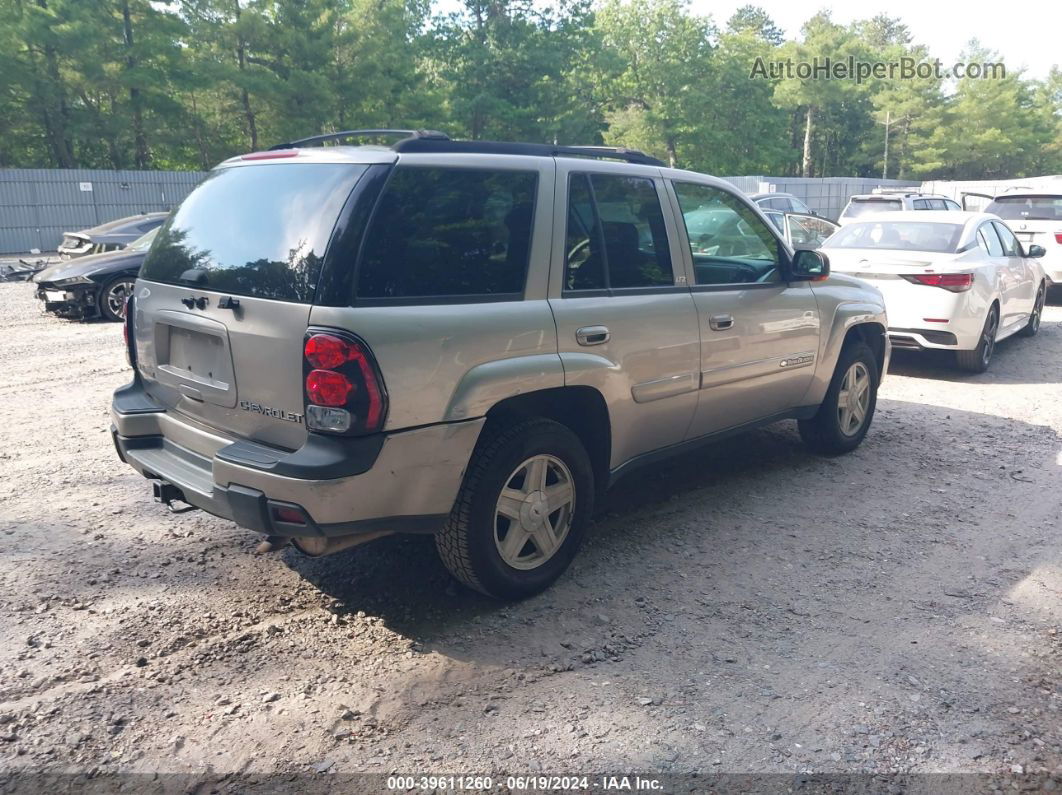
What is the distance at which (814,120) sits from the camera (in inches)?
2566

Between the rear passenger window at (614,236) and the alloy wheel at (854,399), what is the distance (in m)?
2.23

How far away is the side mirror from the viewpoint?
5.36 meters

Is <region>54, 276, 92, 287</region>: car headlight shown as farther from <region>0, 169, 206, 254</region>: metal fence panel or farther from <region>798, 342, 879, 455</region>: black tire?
<region>0, 169, 206, 254</region>: metal fence panel

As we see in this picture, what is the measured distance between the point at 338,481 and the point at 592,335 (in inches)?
55.1

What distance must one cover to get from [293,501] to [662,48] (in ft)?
181

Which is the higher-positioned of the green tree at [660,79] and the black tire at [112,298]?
the green tree at [660,79]

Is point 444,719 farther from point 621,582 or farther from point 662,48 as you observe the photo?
point 662,48

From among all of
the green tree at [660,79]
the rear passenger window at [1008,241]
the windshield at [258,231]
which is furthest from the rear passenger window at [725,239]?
the green tree at [660,79]

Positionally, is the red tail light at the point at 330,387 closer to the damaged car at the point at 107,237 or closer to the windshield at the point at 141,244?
the windshield at the point at 141,244

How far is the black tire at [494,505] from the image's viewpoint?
11.9ft

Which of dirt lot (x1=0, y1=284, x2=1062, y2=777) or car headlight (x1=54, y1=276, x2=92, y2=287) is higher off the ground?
car headlight (x1=54, y1=276, x2=92, y2=287)

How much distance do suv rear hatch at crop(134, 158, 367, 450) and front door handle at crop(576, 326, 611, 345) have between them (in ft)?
3.94

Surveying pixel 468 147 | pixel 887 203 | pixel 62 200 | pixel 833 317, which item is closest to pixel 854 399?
pixel 833 317

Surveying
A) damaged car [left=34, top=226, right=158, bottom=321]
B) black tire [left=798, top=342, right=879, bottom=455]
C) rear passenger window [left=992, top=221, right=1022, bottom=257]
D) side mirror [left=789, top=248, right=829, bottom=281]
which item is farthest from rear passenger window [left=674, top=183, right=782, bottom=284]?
damaged car [left=34, top=226, right=158, bottom=321]
